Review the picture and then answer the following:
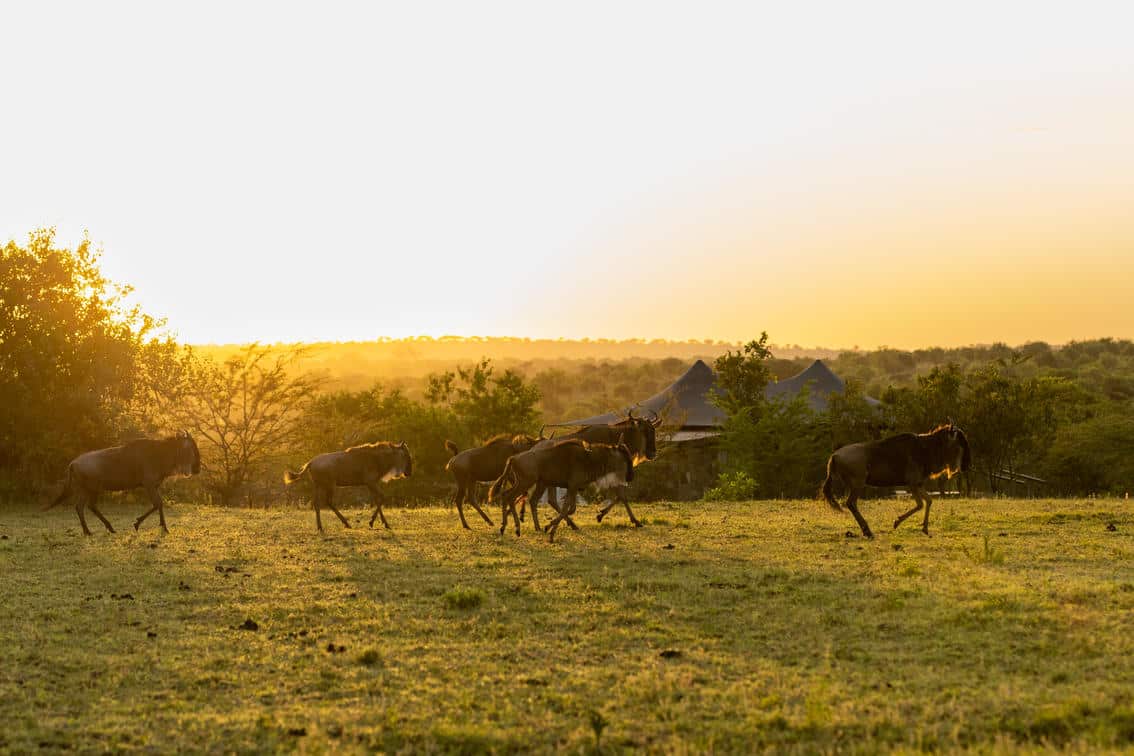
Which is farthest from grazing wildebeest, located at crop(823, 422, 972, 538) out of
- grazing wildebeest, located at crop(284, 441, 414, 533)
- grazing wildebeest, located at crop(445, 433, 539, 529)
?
grazing wildebeest, located at crop(284, 441, 414, 533)

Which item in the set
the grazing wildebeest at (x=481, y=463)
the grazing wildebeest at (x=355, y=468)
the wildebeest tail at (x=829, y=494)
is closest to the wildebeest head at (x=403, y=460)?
the grazing wildebeest at (x=355, y=468)

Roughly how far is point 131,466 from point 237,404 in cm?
1834

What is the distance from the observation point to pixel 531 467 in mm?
18297

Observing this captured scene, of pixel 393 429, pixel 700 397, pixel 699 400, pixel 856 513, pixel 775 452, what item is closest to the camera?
pixel 856 513

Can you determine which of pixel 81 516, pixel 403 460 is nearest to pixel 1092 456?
pixel 403 460

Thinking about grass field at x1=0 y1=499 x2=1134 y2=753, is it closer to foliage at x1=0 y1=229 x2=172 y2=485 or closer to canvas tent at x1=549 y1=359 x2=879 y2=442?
foliage at x1=0 y1=229 x2=172 y2=485

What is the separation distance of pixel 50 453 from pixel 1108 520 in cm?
2696

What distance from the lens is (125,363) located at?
3136 cm

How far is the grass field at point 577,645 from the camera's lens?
7.58 metres

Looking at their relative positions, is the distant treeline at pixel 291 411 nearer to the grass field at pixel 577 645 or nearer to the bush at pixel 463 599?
the grass field at pixel 577 645

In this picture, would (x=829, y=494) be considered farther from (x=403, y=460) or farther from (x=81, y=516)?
(x=81, y=516)

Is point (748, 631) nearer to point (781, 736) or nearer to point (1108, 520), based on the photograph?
point (781, 736)

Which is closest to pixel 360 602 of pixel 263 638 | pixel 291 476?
pixel 263 638

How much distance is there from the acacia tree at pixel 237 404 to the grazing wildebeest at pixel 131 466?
1468cm
